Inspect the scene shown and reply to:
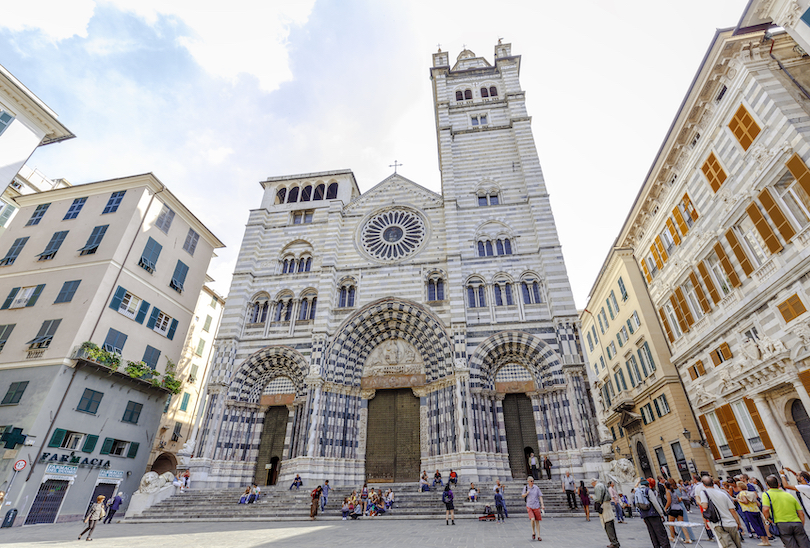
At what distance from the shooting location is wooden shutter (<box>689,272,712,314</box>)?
1683 centimetres

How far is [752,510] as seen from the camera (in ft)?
28.3

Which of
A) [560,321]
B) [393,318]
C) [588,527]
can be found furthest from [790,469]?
[393,318]

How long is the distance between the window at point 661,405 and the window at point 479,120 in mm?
21094

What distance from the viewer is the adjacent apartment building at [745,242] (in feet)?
40.4

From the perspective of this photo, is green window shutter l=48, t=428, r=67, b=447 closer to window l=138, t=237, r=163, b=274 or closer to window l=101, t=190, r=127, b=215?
window l=138, t=237, r=163, b=274

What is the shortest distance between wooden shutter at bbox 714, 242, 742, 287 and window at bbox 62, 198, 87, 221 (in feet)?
105

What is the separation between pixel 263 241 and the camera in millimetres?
27297

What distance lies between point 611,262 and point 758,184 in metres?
12.8

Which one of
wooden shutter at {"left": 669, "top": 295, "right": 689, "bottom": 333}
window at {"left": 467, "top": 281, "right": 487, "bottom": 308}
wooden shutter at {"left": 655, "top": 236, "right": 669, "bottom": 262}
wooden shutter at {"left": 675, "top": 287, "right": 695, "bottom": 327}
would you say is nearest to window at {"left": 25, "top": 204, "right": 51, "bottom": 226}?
window at {"left": 467, "top": 281, "right": 487, "bottom": 308}

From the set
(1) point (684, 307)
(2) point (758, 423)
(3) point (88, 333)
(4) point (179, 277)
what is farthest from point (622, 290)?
(3) point (88, 333)

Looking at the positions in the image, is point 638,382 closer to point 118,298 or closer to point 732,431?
point 732,431

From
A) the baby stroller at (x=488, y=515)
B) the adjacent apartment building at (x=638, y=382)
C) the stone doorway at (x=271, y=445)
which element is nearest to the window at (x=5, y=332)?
the stone doorway at (x=271, y=445)

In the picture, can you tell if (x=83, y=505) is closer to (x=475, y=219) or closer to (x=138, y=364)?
(x=138, y=364)

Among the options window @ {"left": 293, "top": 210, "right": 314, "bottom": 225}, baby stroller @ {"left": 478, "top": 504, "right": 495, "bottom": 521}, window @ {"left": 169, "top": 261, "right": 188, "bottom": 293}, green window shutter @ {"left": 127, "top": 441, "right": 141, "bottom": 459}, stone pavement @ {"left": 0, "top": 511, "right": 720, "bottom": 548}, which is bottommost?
stone pavement @ {"left": 0, "top": 511, "right": 720, "bottom": 548}
